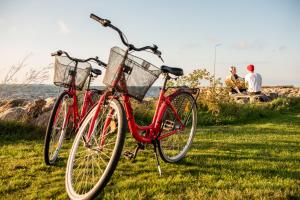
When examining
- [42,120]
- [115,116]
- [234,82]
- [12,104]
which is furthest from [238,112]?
[115,116]

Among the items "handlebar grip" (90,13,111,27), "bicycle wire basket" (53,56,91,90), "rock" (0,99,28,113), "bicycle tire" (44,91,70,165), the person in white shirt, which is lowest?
"bicycle tire" (44,91,70,165)

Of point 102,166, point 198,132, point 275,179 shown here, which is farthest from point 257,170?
point 198,132

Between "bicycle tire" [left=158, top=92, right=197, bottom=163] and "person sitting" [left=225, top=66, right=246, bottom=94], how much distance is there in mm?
12761

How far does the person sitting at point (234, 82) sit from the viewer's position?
18234mm

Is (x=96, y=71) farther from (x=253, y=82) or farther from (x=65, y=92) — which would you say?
(x=253, y=82)

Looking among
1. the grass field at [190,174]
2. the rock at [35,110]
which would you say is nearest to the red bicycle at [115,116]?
the grass field at [190,174]

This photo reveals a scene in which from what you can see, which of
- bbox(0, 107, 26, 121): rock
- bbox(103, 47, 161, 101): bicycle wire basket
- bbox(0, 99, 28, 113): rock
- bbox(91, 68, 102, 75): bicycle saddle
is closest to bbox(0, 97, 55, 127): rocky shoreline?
bbox(0, 107, 26, 121): rock

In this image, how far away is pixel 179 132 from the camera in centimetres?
545

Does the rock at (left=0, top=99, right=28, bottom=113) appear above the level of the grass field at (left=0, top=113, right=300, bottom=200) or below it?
above

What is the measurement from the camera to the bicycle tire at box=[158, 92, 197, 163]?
16.7 ft

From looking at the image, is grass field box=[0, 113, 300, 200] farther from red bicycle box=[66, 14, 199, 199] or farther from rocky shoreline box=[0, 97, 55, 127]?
rocky shoreline box=[0, 97, 55, 127]

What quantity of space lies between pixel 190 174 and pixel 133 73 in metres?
1.65

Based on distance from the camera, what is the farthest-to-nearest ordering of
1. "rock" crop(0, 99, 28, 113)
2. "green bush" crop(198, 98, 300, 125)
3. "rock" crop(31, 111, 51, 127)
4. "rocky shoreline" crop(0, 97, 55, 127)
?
"green bush" crop(198, 98, 300, 125)
"rock" crop(0, 99, 28, 113)
"rocky shoreline" crop(0, 97, 55, 127)
"rock" crop(31, 111, 51, 127)

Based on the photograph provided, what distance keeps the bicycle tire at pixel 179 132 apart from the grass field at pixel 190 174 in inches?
7.2
